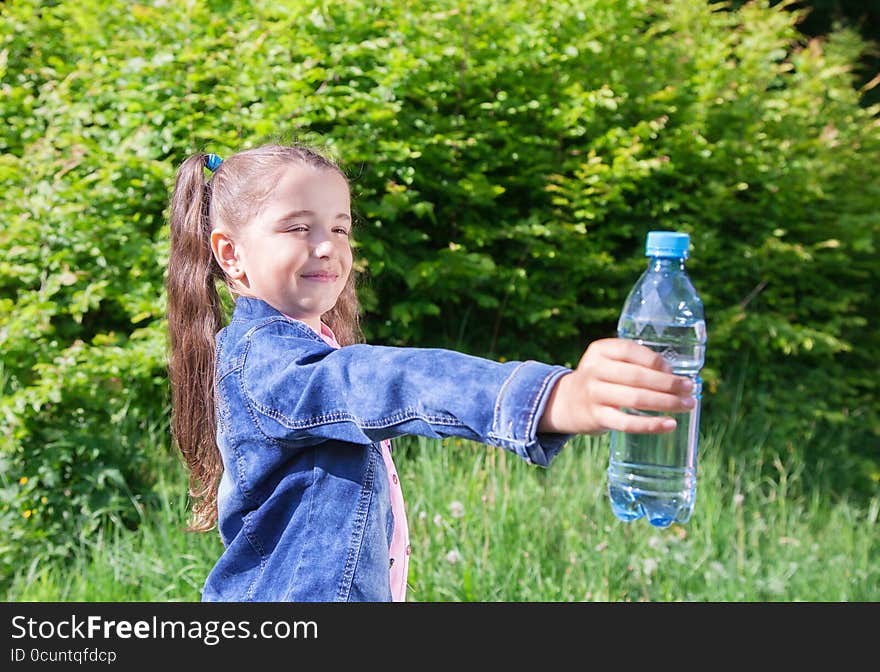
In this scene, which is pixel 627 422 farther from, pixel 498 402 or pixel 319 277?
pixel 319 277

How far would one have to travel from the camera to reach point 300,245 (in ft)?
6.40

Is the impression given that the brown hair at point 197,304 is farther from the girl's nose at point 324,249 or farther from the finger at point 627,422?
the finger at point 627,422

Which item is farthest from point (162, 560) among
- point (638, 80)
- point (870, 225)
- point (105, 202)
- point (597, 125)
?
point (870, 225)

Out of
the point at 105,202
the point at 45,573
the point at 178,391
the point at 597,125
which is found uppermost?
the point at 597,125

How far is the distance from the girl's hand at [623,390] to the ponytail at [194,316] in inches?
44.8

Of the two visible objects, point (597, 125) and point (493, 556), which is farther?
point (597, 125)

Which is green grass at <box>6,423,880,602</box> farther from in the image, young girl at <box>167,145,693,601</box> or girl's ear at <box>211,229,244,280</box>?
girl's ear at <box>211,229,244,280</box>

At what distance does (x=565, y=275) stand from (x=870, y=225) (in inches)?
95.5

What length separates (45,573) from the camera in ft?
13.3

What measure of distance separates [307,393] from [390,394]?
7.6 inches

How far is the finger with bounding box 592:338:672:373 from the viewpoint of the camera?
1.33m

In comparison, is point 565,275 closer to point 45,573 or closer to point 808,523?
point 808,523

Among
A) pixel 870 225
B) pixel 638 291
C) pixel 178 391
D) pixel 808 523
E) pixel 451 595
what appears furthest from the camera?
pixel 870 225

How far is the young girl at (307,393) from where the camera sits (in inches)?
55.5
